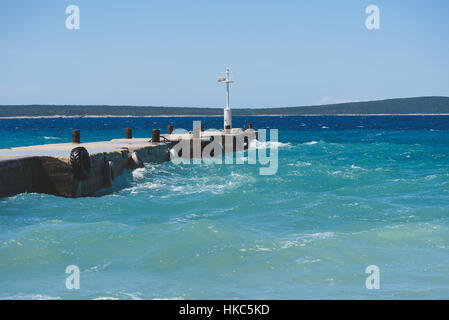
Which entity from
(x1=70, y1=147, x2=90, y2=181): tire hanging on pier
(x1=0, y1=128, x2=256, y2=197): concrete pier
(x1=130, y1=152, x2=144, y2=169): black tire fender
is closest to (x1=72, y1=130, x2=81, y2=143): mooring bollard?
(x1=130, y1=152, x2=144, y2=169): black tire fender

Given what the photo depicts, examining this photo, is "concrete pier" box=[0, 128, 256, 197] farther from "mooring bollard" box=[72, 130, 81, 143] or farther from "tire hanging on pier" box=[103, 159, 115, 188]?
"mooring bollard" box=[72, 130, 81, 143]

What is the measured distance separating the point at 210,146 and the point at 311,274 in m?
18.6

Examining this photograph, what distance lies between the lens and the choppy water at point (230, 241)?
7109mm

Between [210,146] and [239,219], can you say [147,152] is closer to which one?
[210,146]

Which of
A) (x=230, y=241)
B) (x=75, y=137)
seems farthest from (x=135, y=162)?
(x=230, y=241)

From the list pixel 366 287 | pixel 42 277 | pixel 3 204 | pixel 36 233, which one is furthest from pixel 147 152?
pixel 366 287

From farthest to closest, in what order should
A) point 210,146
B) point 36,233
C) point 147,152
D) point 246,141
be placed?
point 246,141 < point 210,146 < point 147,152 < point 36,233

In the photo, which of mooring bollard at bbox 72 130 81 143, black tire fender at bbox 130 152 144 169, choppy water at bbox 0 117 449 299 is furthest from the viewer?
mooring bollard at bbox 72 130 81 143

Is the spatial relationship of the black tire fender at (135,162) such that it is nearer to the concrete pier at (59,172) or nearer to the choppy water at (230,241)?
the choppy water at (230,241)

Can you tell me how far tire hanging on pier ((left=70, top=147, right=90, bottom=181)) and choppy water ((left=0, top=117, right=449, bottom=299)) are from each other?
692mm

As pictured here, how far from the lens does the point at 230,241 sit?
9414mm

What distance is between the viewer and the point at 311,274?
758 cm

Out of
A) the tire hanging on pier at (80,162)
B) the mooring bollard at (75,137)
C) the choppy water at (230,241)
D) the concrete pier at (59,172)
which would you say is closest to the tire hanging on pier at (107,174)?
the concrete pier at (59,172)

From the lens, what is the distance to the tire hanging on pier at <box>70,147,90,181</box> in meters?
13.4
